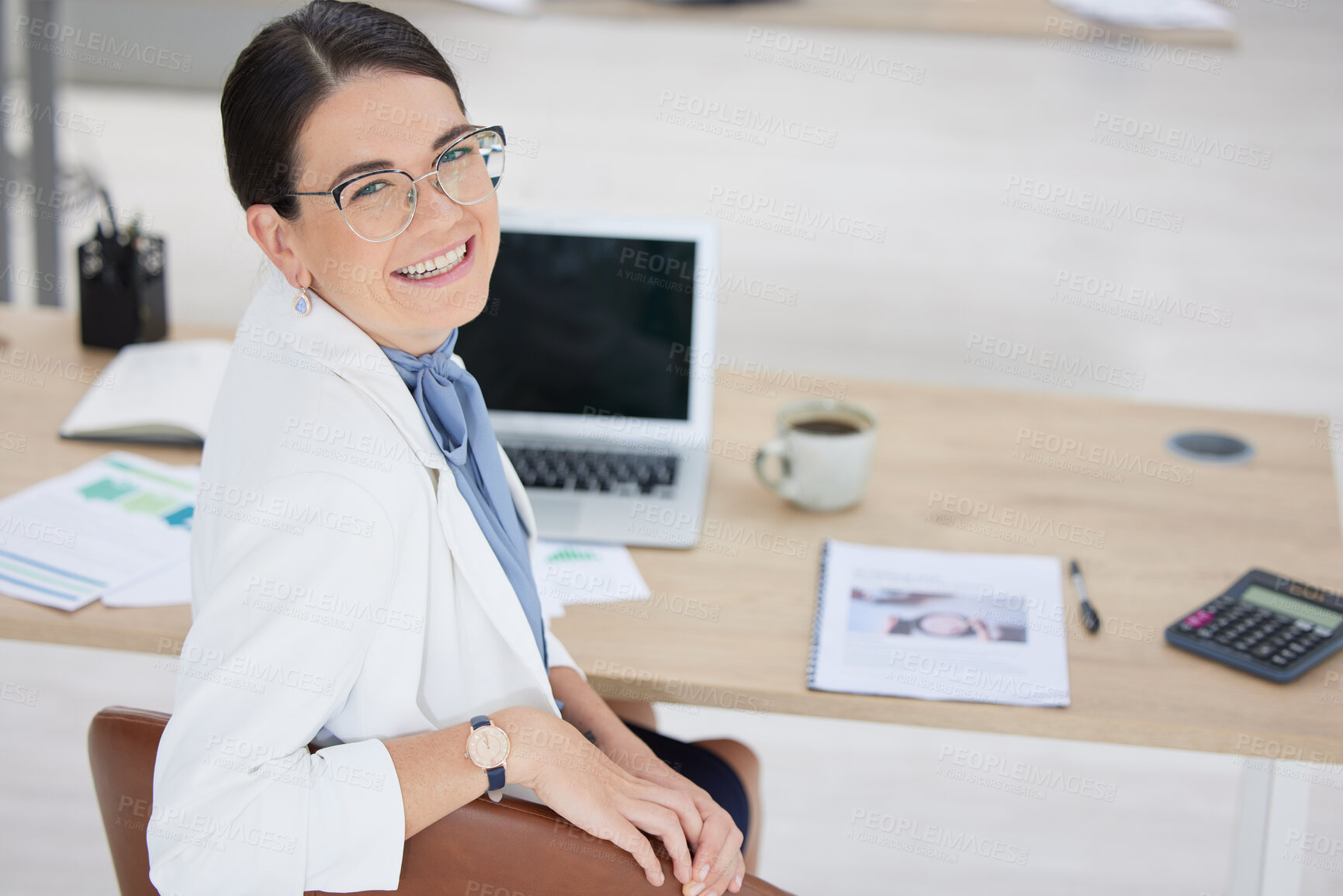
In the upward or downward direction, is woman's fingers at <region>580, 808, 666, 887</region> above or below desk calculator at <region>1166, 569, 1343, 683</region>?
below

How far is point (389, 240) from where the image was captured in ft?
3.95

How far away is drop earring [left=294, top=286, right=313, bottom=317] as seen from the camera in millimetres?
1220

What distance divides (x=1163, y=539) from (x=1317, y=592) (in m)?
0.21

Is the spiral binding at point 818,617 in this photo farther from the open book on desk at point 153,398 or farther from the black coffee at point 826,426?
the open book on desk at point 153,398

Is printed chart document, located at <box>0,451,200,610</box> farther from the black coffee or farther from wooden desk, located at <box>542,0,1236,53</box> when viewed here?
wooden desk, located at <box>542,0,1236,53</box>

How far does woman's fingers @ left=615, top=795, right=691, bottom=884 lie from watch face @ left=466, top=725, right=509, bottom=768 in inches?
5.2

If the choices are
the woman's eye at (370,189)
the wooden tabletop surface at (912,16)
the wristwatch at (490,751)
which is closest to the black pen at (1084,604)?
the wristwatch at (490,751)

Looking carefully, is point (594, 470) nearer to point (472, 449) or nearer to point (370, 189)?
point (472, 449)

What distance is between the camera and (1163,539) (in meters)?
1.73

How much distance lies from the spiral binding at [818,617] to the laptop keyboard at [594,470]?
0.81ft

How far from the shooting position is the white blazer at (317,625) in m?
1.07

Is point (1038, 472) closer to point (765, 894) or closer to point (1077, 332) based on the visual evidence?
point (765, 894)

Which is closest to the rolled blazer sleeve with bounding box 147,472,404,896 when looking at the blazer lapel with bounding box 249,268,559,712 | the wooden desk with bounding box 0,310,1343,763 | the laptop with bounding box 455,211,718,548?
the blazer lapel with bounding box 249,268,559,712

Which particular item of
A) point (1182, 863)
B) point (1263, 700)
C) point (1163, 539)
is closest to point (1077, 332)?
point (1182, 863)
